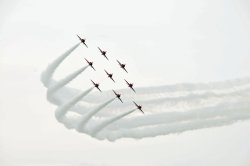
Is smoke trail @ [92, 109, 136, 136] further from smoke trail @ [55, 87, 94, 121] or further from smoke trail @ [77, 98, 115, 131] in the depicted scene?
smoke trail @ [55, 87, 94, 121]

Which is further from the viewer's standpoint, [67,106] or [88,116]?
[67,106]

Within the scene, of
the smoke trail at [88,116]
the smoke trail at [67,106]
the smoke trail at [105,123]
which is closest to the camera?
the smoke trail at [105,123]

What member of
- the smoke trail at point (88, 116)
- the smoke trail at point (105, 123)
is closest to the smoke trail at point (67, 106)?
the smoke trail at point (88, 116)

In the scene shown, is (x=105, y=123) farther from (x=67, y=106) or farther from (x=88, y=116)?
(x=67, y=106)

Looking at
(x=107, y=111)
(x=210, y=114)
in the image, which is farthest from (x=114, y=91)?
(x=210, y=114)

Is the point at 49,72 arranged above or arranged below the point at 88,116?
above

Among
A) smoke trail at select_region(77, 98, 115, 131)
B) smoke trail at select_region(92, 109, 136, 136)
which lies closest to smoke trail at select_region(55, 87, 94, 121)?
smoke trail at select_region(77, 98, 115, 131)

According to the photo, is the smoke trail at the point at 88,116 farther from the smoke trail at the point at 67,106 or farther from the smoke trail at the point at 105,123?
the smoke trail at the point at 67,106

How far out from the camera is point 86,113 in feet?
527

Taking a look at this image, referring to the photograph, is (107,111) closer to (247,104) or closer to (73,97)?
(73,97)

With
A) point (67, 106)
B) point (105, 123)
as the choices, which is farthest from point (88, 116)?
point (67, 106)

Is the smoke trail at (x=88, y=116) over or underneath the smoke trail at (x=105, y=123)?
over

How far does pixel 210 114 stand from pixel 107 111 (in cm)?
1512

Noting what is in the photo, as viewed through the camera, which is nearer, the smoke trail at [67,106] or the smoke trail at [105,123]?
the smoke trail at [105,123]
